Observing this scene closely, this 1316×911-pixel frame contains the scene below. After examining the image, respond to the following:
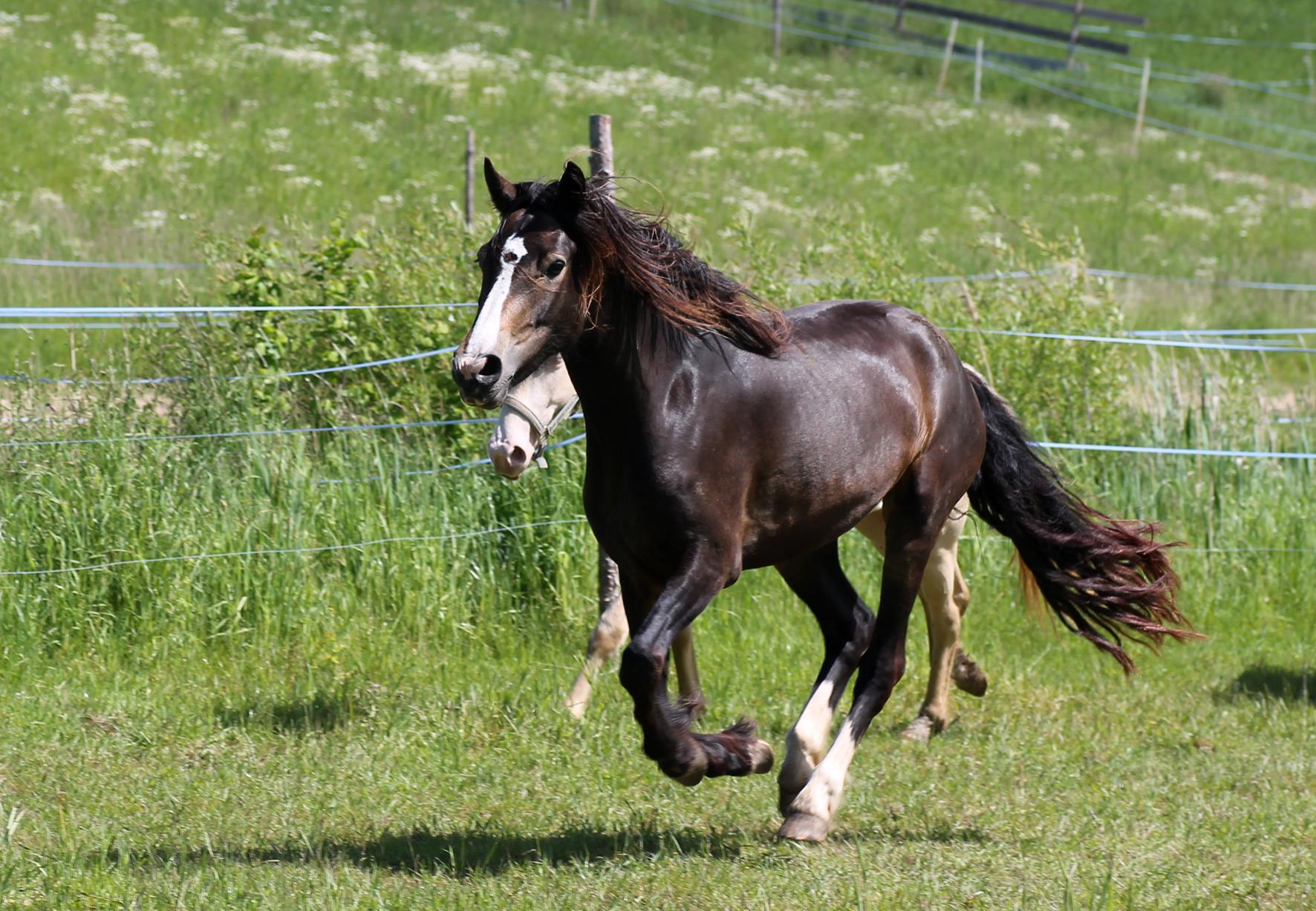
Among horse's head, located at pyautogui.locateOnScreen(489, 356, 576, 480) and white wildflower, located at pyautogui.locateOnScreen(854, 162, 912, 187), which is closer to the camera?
horse's head, located at pyautogui.locateOnScreen(489, 356, 576, 480)

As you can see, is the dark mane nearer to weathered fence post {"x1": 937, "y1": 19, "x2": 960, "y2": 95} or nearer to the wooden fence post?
the wooden fence post

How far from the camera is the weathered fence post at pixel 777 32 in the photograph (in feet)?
102

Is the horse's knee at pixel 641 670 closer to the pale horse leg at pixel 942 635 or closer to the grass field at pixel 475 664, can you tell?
the grass field at pixel 475 664

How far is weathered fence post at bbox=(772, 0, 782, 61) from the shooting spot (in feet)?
102

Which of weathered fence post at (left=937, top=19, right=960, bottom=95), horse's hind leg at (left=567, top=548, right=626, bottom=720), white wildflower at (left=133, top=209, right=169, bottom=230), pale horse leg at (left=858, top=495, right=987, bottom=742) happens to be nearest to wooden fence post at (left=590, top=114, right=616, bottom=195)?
horse's hind leg at (left=567, top=548, right=626, bottom=720)

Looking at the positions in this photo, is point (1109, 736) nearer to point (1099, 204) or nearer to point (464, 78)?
point (1099, 204)

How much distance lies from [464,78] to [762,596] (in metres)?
17.6

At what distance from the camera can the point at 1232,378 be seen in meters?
9.89

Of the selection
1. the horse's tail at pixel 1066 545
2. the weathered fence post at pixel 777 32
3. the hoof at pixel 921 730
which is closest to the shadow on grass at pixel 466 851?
the hoof at pixel 921 730

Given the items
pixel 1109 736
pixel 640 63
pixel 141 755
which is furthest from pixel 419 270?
pixel 640 63

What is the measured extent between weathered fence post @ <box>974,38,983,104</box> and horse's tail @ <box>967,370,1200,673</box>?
82.6ft

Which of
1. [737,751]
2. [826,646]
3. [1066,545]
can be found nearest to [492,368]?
[737,751]

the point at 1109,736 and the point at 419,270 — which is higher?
the point at 419,270

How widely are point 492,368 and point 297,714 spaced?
268cm
